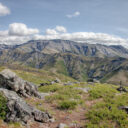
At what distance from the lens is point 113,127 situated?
13.1m

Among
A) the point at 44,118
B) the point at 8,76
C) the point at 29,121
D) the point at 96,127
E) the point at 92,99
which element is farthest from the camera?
the point at 92,99

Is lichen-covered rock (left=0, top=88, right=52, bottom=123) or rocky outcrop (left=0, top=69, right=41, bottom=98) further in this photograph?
rocky outcrop (left=0, top=69, right=41, bottom=98)

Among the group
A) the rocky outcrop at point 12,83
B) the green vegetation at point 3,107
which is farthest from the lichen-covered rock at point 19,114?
the rocky outcrop at point 12,83

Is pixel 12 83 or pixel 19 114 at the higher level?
pixel 12 83

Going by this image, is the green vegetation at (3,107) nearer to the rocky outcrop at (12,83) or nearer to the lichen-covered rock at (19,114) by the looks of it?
the lichen-covered rock at (19,114)

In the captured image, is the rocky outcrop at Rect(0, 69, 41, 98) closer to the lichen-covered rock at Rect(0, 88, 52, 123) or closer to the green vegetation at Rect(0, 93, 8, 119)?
the lichen-covered rock at Rect(0, 88, 52, 123)

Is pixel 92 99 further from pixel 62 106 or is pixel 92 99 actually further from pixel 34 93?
pixel 34 93

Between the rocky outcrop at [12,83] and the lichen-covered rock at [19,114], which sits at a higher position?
the rocky outcrop at [12,83]

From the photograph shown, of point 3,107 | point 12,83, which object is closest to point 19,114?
point 3,107

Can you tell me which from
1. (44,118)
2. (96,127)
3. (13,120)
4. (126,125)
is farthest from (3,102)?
(126,125)

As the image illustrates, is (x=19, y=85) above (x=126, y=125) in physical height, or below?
above

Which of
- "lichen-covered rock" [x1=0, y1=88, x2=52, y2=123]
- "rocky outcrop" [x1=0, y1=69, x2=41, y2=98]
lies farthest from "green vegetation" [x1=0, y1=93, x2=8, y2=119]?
"rocky outcrop" [x1=0, y1=69, x2=41, y2=98]

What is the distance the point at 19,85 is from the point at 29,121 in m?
8.75

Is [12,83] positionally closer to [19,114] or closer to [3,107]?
[3,107]
